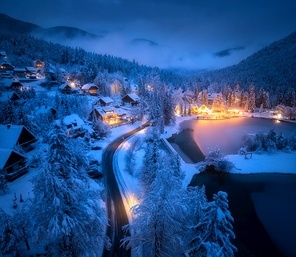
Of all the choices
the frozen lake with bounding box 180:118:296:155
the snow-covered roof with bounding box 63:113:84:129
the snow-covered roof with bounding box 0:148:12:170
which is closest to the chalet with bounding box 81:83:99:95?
the snow-covered roof with bounding box 63:113:84:129

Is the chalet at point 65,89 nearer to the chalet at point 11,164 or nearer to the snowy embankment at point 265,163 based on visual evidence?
the chalet at point 11,164

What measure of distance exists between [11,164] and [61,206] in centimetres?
2464

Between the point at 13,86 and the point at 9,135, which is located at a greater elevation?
the point at 13,86

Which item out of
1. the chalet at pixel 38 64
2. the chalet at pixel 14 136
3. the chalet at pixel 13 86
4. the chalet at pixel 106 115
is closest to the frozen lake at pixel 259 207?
the chalet at pixel 106 115

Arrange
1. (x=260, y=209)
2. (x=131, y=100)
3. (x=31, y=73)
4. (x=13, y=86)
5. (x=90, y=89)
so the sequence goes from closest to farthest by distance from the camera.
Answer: (x=260, y=209) < (x=13, y=86) < (x=131, y=100) < (x=90, y=89) < (x=31, y=73)

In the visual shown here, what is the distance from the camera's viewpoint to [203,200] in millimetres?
19875

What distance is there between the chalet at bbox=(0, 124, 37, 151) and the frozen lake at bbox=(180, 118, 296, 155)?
1785 inches

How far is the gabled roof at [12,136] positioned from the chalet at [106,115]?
27.9 metres

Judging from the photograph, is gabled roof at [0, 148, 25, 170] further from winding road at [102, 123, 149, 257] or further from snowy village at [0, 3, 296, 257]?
winding road at [102, 123, 149, 257]

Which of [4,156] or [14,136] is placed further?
[14,136]

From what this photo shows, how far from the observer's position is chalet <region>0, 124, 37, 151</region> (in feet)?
123

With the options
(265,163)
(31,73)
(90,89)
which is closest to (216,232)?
(265,163)

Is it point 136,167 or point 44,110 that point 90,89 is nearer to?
point 44,110

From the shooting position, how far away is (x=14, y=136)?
38.2m
